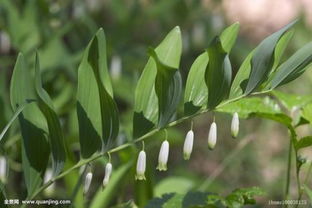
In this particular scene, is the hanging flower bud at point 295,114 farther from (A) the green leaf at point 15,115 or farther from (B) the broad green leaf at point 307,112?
(A) the green leaf at point 15,115

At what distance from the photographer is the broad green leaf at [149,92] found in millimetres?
1259

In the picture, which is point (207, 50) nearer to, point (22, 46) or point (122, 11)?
point (22, 46)

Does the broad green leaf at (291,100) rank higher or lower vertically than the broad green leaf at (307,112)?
higher

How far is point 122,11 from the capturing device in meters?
2.77

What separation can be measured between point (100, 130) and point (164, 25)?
5.74 feet

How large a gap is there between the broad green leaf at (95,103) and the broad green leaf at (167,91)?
84 millimetres

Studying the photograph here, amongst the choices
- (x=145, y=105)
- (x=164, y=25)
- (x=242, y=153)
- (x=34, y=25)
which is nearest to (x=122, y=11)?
(x=164, y=25)

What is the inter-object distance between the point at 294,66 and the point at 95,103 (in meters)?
0.37

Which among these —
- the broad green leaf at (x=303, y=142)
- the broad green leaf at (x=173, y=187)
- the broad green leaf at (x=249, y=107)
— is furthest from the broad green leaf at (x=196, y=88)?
the broad green leaf at (x=173, y=187)

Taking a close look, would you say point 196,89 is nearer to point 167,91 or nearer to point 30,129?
point 167,91

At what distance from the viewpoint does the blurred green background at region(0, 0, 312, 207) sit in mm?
2045

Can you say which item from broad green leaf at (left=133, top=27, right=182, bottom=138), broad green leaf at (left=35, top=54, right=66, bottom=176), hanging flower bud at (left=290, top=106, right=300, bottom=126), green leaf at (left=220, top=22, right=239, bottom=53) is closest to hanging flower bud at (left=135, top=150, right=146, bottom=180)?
broad green leaf at (left=133, top=27, right=182, bottom=138)

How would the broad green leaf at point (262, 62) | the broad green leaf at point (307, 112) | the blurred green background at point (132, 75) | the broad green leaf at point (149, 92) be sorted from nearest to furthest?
the broad green leaf at point (262, 62)
the broad green leaf at point (149, 92)
the broad green leaf at point (307, 112)
the blurred green background at point (132, 75)

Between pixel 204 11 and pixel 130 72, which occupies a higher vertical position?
pixel 204 11
